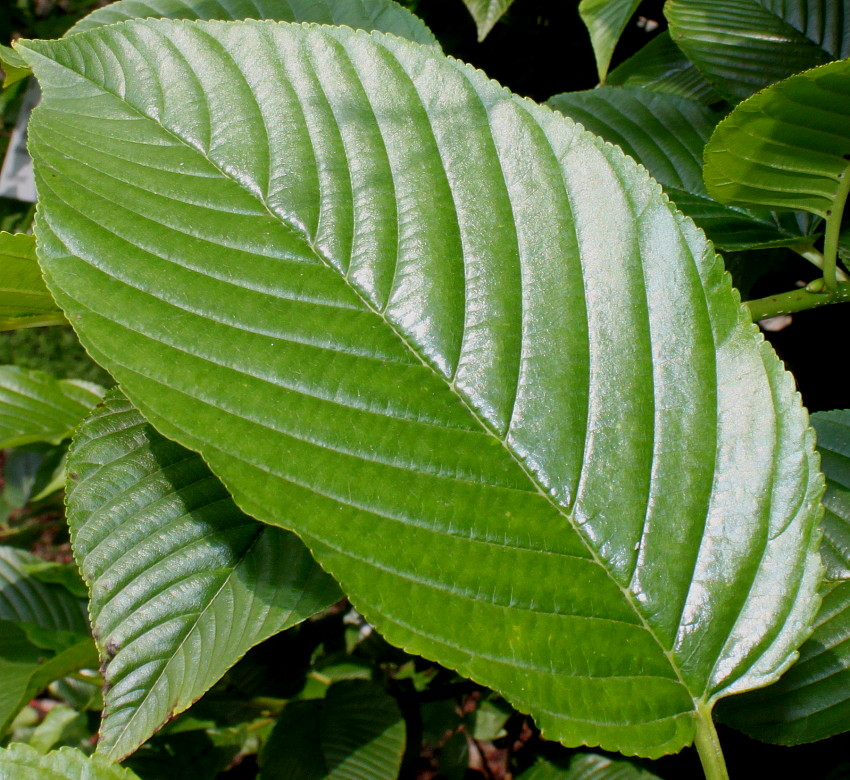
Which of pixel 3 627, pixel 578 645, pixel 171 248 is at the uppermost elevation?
pixel 171 248

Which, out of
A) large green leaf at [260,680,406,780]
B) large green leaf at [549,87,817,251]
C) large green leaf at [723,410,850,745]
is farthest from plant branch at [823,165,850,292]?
large green leaf at [260,680,406,780]

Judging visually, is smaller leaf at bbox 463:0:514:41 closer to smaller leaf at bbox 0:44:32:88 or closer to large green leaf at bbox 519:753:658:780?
smaller leaf at bbox 0:44:32:88

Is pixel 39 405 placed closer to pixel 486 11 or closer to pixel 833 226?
pixel 486 11

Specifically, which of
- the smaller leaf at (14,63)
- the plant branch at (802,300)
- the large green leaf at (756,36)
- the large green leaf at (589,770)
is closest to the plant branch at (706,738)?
the plant branch at (802,300)

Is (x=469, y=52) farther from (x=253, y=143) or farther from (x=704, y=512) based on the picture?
(x=704, y=512)

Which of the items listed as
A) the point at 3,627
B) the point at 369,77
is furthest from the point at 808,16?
the point at 3,627

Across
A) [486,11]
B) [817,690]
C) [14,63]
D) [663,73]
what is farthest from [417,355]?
[663,73]
